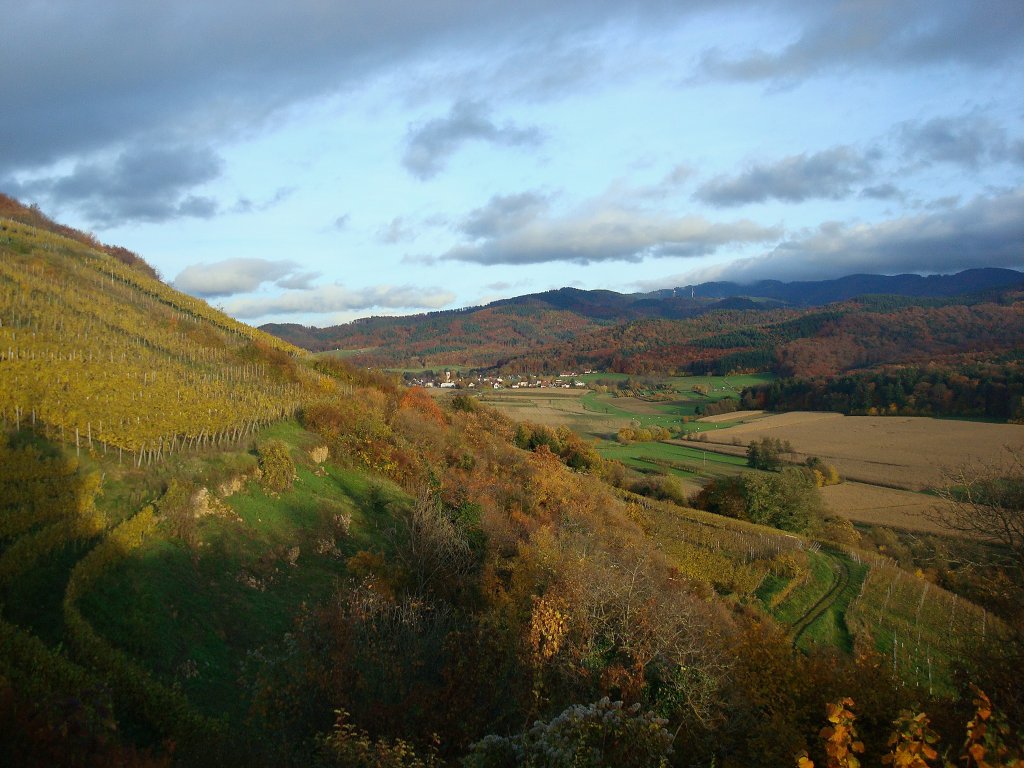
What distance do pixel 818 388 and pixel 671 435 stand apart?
23.4 m

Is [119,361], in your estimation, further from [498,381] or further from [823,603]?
[498,381]

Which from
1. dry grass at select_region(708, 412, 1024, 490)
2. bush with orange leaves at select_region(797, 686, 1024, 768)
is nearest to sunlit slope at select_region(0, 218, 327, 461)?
bush with orange leaves at select_region(797, 686, 1024, 768)

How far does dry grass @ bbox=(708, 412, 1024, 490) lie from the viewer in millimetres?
46156

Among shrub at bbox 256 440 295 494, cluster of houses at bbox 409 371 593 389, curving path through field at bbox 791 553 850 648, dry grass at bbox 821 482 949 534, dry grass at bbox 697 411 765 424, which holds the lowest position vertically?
dry grass at bbox 821 482 949 534

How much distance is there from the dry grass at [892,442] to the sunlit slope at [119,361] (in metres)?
42.8

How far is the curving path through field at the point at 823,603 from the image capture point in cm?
2527

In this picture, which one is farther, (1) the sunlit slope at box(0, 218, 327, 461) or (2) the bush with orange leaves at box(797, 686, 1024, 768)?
(1) the sunlit slope at box(0, 218, 327, 461)

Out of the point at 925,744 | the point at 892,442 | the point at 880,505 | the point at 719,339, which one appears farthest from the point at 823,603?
the point at 719,339

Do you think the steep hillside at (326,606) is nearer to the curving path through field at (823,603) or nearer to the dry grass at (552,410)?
the curving path through field at (823,603)

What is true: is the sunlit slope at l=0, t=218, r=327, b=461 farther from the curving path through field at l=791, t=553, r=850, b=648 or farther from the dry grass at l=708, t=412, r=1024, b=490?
the dry grass at l=708, t=412, r=1024, b=490

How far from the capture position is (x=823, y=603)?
2816 centimetres

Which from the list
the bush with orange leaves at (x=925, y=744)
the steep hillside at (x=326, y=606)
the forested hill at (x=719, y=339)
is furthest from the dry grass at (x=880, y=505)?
the forested hill at (x=719, y=339)

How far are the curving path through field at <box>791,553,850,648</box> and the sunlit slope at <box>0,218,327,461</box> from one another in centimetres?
2403

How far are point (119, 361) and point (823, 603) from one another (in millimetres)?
32302
